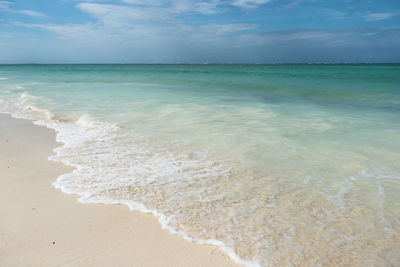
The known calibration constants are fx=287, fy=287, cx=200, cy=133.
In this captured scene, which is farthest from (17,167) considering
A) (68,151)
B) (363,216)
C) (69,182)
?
(363,216)

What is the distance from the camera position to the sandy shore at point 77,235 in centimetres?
247

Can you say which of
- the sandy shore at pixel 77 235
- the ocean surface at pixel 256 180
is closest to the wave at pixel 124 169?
the ocean surface at pixel 256 180

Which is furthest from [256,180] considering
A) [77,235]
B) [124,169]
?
[77,235]

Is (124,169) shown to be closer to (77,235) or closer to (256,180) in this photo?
(77,235)

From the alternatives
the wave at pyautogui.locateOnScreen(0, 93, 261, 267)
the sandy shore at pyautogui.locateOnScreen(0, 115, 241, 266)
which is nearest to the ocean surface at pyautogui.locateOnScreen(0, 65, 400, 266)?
the wave at pyautogui.locateOnScreen(0, 93, 261, 267)

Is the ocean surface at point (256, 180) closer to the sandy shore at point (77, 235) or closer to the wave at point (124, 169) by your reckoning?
the wave at point (124, 169)

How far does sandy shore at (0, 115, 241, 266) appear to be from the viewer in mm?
2467

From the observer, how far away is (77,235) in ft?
9.15

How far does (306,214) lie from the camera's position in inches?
125

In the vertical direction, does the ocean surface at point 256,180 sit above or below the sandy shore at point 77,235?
above

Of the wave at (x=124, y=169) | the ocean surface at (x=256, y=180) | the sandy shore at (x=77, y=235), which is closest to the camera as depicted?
the sandy shore at (x=77, y=235)

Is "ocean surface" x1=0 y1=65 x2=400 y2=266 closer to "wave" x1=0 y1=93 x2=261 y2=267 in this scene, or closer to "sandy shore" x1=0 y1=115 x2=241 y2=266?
"wave" x1=0 y1=93 x2=261 y2=267

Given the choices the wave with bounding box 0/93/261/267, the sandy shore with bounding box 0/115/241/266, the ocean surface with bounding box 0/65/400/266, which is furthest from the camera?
the wave with bounding box 0/93/261/267

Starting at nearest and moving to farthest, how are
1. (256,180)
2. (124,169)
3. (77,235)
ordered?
(77,235), (256,180), (124,169)
